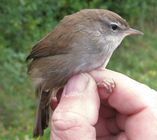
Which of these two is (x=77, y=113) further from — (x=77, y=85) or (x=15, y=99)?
(x=15, y=99)

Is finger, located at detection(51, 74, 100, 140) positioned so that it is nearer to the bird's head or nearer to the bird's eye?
the bird's head

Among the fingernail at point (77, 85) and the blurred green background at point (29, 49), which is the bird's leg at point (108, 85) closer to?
the fingernail at point (77, 85)

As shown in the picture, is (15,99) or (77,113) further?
(15,99)

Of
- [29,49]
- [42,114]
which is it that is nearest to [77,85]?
[42,114]

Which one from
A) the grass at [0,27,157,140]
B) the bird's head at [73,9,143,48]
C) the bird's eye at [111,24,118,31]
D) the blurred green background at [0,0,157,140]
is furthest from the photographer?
the blurred green background at [0,0,157,140]

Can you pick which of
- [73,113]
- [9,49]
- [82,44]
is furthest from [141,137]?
[9,49]

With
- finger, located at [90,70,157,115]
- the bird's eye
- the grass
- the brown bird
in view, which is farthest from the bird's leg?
the grass

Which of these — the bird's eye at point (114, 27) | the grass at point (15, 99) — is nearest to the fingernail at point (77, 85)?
the bird's eye at point (114, 27)
